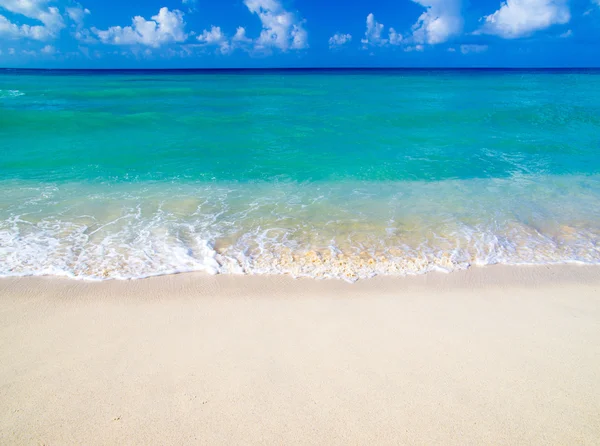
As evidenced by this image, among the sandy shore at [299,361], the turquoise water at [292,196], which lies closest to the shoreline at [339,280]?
the sandy shore at [299,361]

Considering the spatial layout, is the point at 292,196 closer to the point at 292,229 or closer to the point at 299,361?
the point at 292,229

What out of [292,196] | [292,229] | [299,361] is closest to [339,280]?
[299,361]

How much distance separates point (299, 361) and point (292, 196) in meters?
5.44

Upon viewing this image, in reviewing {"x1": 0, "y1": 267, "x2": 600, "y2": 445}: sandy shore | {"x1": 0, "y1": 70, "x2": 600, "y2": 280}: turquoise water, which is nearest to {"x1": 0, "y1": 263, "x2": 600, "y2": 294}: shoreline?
{"x1": 0, "y1": 267, "x2": 600, "y2": 445}: sandy shore

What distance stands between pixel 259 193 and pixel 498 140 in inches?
449

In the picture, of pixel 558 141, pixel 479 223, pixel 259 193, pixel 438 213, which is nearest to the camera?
pixel 479 223

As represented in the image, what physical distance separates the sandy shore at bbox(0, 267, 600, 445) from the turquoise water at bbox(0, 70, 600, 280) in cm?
65

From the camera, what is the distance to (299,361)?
11.8ft

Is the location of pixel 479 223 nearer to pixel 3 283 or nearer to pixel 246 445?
pixel 246 445

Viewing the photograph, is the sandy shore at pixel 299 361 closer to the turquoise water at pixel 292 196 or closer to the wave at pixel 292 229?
the wave at pixel 292 229

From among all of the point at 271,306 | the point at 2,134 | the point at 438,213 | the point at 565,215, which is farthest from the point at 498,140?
the point at 2,134

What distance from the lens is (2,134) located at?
1600 centimetres

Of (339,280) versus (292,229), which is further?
(292,229)

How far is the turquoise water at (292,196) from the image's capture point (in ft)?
18.8
